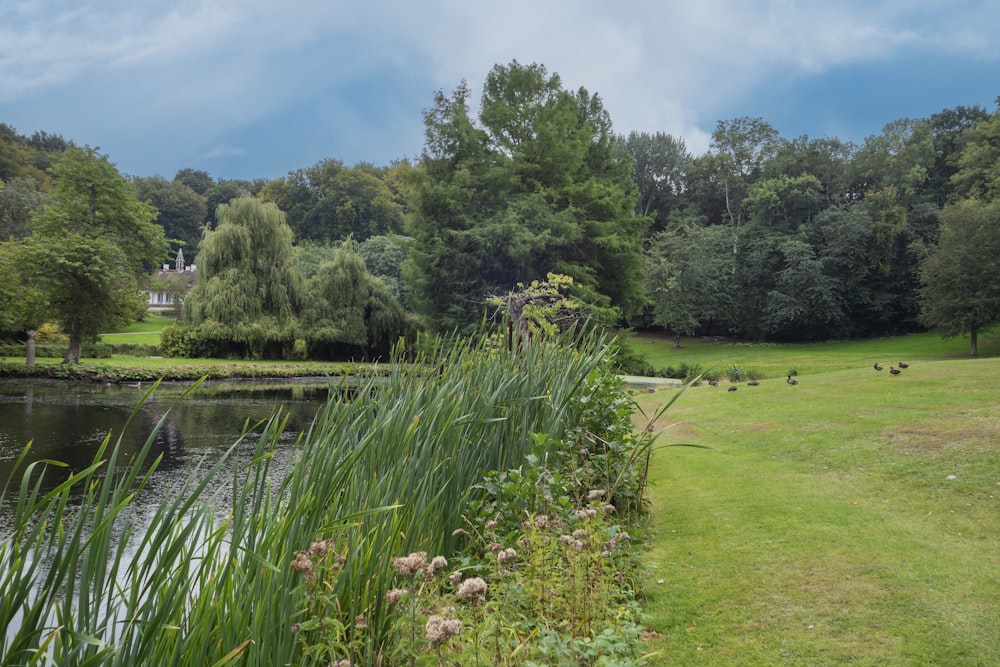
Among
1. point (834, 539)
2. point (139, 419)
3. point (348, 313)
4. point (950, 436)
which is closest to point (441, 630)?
point (834, 539)

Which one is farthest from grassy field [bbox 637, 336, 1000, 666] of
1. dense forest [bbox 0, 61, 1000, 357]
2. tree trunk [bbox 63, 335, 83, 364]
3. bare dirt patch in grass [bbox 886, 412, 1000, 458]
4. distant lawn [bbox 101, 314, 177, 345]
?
distant lawn [bbox 101, 314, 177, 345]

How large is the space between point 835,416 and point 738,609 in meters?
6.55

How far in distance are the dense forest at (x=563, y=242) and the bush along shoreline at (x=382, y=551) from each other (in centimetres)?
1540

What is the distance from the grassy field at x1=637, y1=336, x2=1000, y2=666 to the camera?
2811mm

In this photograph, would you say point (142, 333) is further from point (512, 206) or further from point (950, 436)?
point (950, 436)

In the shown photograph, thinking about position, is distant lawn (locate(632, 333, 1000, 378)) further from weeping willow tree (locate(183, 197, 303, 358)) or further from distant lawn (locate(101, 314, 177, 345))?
distant lawn (locate(101, 314, 177, 345))

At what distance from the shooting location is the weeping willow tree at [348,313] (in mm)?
29984

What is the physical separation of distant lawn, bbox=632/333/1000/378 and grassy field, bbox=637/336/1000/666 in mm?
16775

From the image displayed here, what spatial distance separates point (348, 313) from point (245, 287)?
17.0ft

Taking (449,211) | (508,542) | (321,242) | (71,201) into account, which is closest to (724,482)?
(508,542)

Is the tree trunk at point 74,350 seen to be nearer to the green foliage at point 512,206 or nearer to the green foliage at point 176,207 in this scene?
the green foliage at point 512,206

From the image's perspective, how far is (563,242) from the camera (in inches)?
980

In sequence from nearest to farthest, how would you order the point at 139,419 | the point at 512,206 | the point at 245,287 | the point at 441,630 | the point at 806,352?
the point at 441,630
the point at 139,419
the point at 512,206
the point at 245,287
the point at 806,352

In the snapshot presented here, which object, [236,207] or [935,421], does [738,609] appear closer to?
[935,421]
